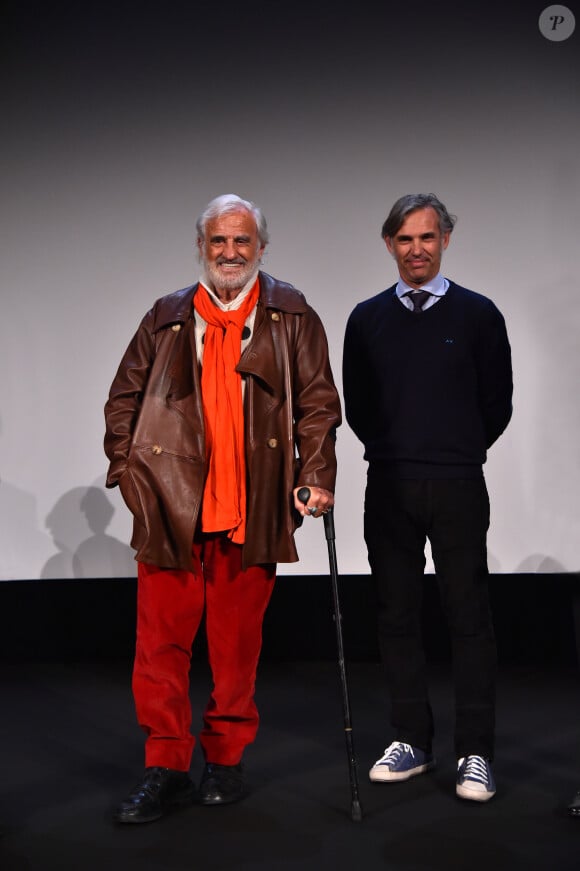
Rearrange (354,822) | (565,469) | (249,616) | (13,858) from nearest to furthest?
(13,858), (354,822), (249,616), (565,469)

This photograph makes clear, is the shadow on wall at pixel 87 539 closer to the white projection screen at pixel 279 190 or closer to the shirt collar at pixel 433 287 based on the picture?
the white projection screen at pixel 279 190

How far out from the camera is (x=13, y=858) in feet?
8.32

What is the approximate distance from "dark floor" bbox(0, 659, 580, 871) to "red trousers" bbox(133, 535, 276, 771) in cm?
19

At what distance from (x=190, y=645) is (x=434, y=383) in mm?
1005

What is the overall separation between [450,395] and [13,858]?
1.66 meters

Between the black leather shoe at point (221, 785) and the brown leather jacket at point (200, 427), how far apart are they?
0.60 metres

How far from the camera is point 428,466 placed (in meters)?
3.01

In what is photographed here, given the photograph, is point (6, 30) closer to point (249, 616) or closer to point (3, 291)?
point (3, 291)

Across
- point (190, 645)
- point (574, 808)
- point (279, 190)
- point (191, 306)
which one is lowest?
point (574, 808)

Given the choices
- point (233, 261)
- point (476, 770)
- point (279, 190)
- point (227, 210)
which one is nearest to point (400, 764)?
point (476, 770)

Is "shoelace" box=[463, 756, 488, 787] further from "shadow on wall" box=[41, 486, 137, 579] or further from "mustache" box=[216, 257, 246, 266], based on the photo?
"shadow on wall" box=[41, 486, 137, 579]

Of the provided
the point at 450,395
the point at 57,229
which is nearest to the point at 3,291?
the point at 57,229

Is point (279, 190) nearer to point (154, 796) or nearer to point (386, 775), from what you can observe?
A: point (386, 775)

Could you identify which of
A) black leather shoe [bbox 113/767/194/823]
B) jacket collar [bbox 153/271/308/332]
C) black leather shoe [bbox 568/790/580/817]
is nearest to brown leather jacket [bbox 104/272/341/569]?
jacket collar [bbox 153/271/308/332]
